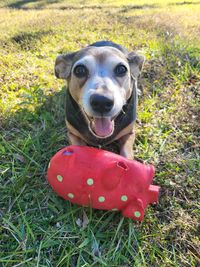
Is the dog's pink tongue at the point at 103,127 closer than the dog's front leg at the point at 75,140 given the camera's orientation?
Yes

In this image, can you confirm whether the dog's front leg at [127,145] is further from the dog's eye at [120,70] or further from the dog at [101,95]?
the dog's eye at [120,70]

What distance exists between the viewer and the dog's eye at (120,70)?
3.08m

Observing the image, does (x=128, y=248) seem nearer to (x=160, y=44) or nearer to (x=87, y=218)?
(x=87, y=218)

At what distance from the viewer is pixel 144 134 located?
3.69 meters

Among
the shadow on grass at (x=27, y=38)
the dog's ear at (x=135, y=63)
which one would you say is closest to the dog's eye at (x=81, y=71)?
the dog's ear at (x=135, y=63)

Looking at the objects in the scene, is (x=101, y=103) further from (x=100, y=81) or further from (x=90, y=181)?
(x=90, y=181)

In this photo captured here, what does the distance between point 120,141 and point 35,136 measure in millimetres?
886

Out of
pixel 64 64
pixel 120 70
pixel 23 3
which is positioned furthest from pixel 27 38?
pixel 23 3

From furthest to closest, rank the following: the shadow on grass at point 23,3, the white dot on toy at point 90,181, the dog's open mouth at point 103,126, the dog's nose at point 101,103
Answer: the shadow on grass at point 23,3
the dog's open mouth at point 103,126
the dog's nose at point 101,103
the white dot on toy at point 90,181

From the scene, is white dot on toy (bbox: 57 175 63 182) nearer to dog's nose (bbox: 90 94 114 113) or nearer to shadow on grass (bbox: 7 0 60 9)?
dog's nose (bbox: 90 94 114 113)

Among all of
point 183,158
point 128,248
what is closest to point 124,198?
point 128,248

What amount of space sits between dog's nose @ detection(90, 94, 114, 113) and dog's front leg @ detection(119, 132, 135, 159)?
669 mm

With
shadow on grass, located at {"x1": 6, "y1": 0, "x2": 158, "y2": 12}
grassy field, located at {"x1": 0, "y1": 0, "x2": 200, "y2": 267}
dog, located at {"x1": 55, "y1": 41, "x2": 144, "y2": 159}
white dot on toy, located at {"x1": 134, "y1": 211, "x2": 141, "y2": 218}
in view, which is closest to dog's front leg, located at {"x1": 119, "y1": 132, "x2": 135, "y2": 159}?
dog, located at {"x1": 55, "y1": 41, "x2": 144, "y2": 159}

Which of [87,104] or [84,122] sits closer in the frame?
[87,104]
